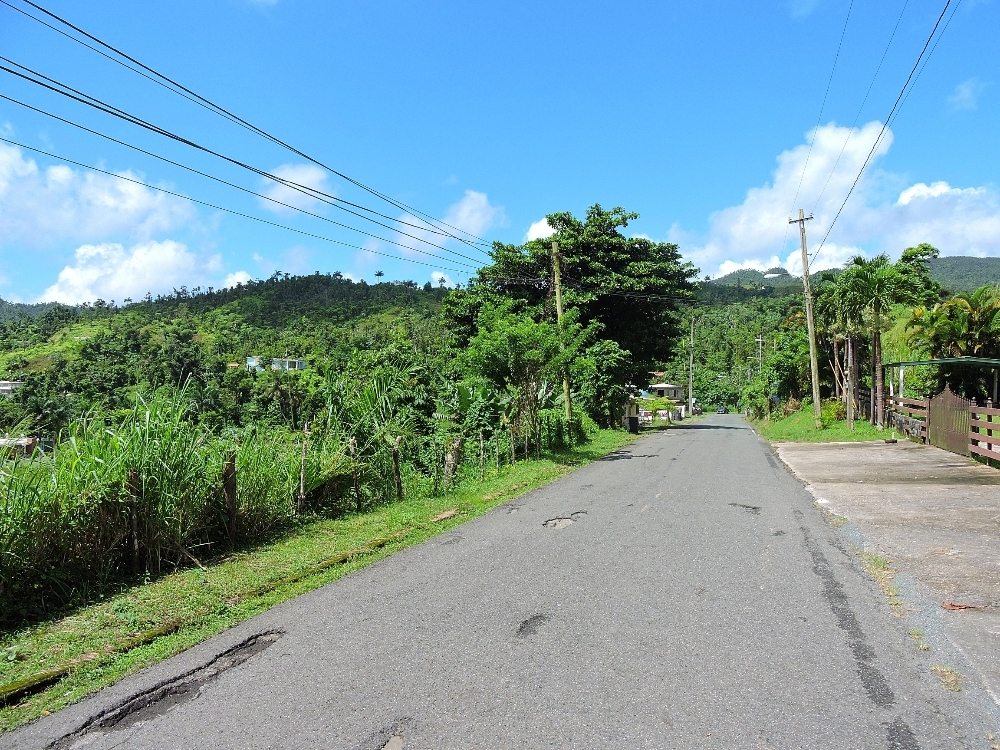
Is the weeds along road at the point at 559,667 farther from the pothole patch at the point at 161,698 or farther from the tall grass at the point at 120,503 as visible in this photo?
the tall grass at the point at 120,503

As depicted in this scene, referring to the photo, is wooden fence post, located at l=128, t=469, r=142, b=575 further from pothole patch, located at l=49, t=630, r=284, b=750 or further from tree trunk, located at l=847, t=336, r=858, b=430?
tree trunk, located at l=847, t=336, r=858, b=430

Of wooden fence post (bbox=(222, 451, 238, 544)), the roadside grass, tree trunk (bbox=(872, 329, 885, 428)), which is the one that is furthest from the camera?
tree trunk (bbox=(872, 329, 885, 428))

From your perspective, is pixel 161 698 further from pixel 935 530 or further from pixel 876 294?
pixel 876 294

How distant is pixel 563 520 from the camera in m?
9.70

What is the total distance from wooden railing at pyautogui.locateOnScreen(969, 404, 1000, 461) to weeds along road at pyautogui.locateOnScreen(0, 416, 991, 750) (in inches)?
416

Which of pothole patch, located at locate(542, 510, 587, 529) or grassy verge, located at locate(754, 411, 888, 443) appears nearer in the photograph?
pothole patch, located at locate(542, 510, 587, 529)

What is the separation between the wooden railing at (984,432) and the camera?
15.1 meters

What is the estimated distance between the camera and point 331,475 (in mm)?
10188

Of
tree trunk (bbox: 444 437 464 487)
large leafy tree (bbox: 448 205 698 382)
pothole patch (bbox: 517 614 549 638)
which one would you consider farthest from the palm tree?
pothole patch (bbox: 517 614 549 638)

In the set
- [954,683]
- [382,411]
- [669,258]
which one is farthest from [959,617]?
[669,258]

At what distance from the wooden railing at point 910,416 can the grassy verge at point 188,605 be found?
689 inches

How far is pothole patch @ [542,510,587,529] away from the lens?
365 inches

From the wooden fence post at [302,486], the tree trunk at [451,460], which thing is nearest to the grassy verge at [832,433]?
the tree trunk at [451,460]

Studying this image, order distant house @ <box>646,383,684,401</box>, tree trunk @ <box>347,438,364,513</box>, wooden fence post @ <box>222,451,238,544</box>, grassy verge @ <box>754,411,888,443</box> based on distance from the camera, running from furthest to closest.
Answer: distant house @ <box>646,383,684,401</box>
grassy verge @ <box>754,411,888,443</box>
tree trunk @ <box>347,438,364,513</box>
wooden fence post @ <box>222,451,238,544</box>
